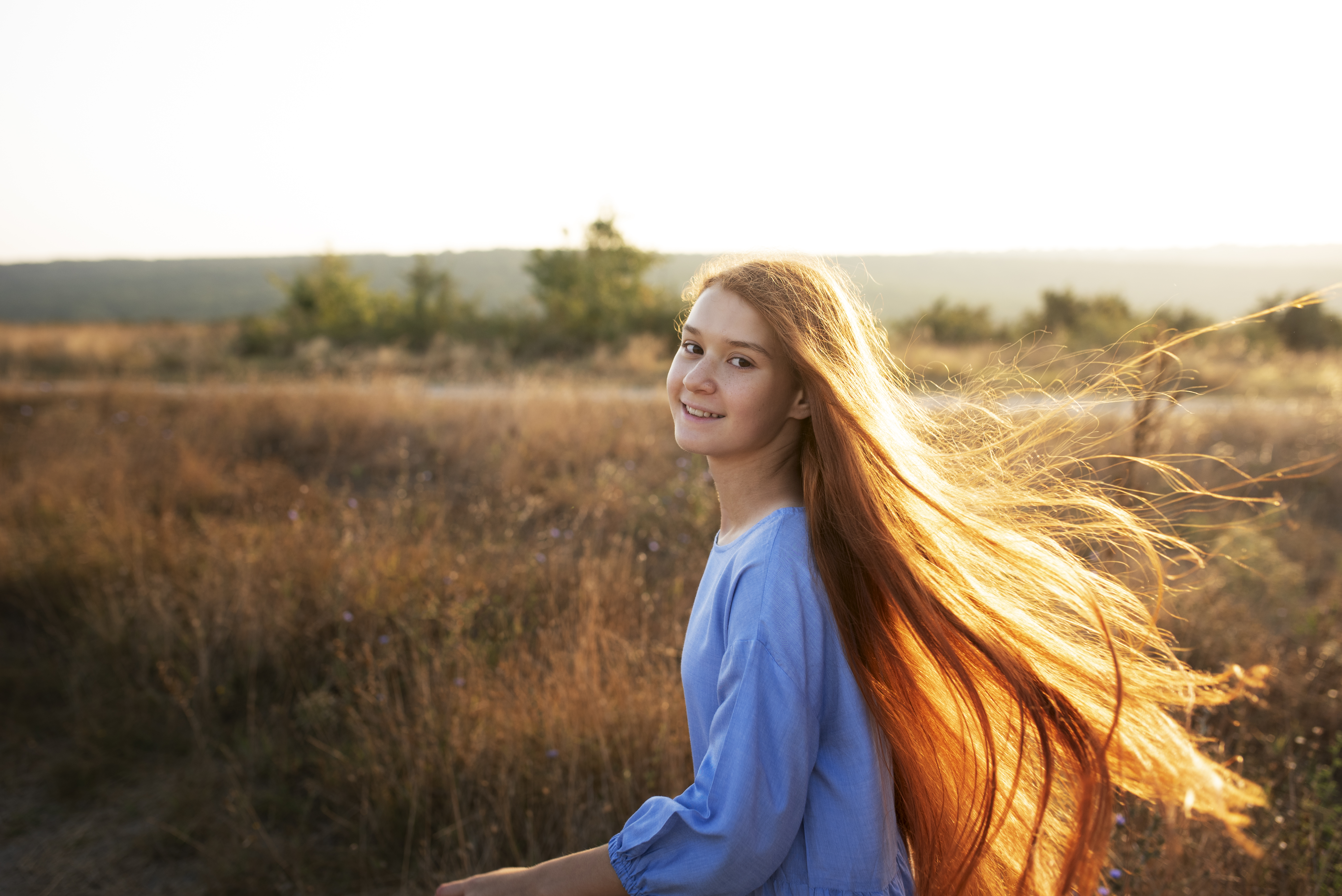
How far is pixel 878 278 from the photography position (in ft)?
193

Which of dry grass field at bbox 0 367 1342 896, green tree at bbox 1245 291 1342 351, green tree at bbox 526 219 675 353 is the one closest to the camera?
dry grass field at bbox 0 367 1342 896

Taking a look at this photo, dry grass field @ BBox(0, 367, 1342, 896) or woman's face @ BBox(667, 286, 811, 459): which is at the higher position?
woman's face @ BBox(667, 286, 811, 459)

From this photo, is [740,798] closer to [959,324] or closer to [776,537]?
[776,537]

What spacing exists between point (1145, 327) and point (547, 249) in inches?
995

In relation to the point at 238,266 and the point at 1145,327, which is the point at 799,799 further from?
the point at 238,266

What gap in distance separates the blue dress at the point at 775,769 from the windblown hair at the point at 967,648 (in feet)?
0.23

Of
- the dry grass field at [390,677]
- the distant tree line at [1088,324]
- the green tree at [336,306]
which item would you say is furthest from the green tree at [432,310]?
the dry grass field at [390,677]

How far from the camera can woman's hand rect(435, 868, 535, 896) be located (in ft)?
4.25

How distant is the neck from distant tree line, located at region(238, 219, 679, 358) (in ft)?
56.5

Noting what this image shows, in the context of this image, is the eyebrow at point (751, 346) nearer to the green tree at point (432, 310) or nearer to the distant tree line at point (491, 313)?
the distant tree line at point (491, 313)

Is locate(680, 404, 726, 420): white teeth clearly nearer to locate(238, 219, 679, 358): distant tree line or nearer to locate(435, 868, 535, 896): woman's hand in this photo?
locate(435, 868, 535, 896): woman's hand

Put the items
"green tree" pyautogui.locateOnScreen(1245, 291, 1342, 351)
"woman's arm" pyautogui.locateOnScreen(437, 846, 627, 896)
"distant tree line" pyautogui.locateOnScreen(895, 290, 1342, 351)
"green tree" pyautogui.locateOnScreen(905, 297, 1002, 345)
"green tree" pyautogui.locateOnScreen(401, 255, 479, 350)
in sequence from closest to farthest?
"woman's arm" pyautogui.locateOnScreen(437, 846, 627, 896) → "green tree" pyautogui.locateOnScreen(1245, 291, 1342, 351) → "distant tree line" pyautogui.locateOnScreen(895, 290, 1342, 351) → "green tree" pyautogui.locateOnScreen(401, 255, 479, 350) → "green tree" pyautogui.locateOnScreen(905, 297, 1002, 345)

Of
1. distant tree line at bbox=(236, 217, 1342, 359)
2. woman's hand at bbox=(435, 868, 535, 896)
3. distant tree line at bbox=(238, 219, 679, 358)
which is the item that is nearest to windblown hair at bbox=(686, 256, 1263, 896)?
woman's hand at bbox=(435, 868, 535, 896)

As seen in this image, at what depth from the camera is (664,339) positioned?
60.8ft
